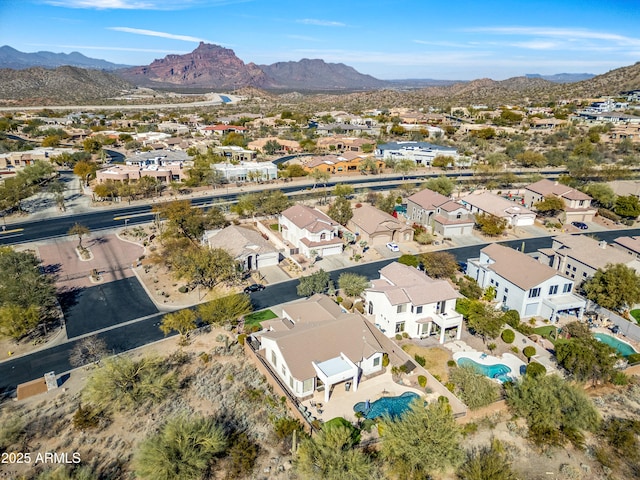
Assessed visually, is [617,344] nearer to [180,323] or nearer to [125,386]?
[180,323]

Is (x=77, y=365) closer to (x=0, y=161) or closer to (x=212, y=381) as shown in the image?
(x=212, y=381)

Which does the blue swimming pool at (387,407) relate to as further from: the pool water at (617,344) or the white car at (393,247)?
the white car at (393,247)

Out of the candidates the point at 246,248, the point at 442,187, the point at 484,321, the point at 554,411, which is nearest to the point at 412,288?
the point at 484,321

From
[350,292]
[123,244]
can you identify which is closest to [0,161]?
[123,244]

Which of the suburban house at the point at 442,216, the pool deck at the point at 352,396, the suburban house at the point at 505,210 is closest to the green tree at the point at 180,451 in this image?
the pool deck at the point at 352,396

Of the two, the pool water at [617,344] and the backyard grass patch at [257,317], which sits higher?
the backyard grass patch at [257,317]

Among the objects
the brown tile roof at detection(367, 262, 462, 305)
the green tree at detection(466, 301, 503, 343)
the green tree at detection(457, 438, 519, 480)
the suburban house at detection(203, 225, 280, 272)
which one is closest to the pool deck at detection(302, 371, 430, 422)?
the green tree at detection(457, 438, 519, 480)

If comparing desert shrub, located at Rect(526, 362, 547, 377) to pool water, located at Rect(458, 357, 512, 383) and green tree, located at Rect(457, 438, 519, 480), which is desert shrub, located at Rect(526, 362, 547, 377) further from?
green tree, located at Rect(457, 438, 519, 480)
